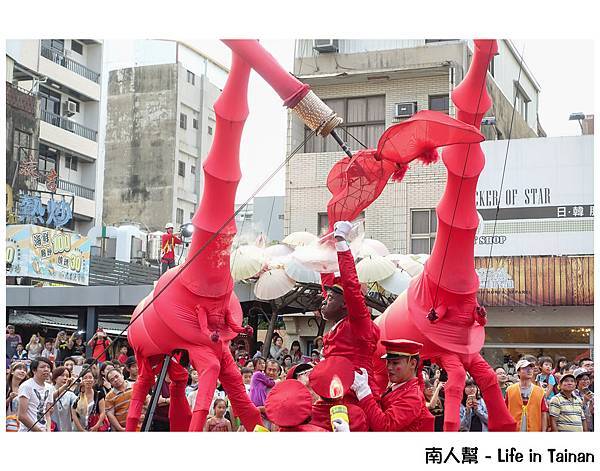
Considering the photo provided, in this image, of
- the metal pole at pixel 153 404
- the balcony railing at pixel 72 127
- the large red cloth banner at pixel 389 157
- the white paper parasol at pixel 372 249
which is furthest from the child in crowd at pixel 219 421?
the balcony railing at pixel 72 127

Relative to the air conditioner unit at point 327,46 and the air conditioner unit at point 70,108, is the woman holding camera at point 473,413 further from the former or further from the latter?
the air conditioner unit at point 70,108

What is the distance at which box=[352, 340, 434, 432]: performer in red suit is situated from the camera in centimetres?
450

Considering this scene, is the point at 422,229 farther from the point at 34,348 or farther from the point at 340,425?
the point at 34,348

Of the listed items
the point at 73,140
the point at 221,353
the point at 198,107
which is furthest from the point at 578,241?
the point at 73,140

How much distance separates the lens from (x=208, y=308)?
6500 millimetres

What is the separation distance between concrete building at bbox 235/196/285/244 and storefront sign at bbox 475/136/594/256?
2704 millimetres

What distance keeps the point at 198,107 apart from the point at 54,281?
8.00ft

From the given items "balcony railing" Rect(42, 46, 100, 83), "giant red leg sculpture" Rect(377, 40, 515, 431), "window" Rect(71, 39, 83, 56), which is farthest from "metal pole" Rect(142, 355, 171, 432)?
"balcony railing" Rect(42, 46, 100, 83)

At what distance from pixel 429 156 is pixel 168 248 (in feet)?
8.34

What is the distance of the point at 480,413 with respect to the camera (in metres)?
6.89

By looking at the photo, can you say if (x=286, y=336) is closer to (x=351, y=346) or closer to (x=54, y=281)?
(x=54, y=281)

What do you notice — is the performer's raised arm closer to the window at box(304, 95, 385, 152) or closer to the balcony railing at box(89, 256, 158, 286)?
the window at box(304, 95, 385, 152)

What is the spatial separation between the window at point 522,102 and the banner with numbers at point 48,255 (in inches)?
164

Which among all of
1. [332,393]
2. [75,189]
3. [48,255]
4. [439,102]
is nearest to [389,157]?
[332,393]
